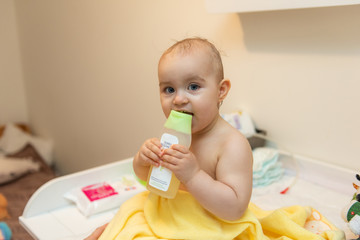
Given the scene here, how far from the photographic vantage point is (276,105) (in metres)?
1.17

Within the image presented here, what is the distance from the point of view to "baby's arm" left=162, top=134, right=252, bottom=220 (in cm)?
65

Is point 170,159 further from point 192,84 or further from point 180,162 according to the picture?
point 192,84

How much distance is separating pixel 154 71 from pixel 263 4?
633mm

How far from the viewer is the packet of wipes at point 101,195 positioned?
0.98 metres

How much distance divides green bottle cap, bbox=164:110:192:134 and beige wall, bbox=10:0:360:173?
53 cm

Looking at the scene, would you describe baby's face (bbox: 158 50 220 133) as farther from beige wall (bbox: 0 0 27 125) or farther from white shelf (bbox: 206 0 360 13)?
beige wall (bbox: 0 0 27 125)

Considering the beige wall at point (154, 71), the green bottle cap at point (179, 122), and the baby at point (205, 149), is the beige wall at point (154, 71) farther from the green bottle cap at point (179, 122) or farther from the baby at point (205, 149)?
the green bottle cap at point (179, 122)

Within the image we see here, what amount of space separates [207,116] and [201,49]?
0.39 ft

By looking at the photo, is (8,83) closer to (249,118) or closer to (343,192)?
(249,118)

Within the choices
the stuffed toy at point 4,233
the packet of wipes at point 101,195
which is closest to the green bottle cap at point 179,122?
the stuffed toy at point 4,233

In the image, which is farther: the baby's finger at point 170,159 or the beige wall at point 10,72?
the beige wall at point 10,72

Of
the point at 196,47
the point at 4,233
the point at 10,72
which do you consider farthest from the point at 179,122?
the point at 10,72

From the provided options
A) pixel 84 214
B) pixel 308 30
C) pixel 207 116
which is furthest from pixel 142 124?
pixel 207 116

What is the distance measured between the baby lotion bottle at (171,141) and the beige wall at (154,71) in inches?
20.9
